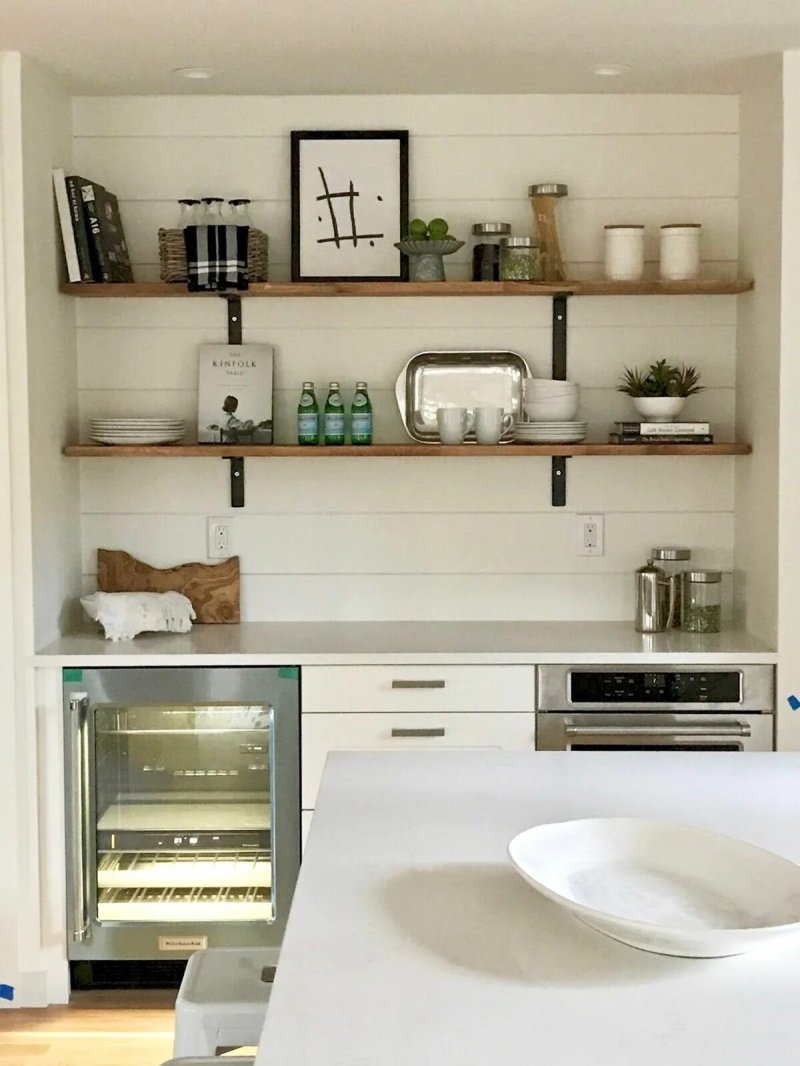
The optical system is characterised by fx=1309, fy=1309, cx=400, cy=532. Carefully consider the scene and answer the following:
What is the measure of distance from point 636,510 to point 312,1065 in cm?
295

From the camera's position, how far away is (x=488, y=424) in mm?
3654

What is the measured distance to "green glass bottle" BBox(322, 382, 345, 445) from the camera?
12.2ft

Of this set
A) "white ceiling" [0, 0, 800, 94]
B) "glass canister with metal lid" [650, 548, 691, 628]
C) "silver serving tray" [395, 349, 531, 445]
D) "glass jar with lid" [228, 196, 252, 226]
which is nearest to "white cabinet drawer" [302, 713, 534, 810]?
"glass canister with metal lid" [650, 548, 691, 628]

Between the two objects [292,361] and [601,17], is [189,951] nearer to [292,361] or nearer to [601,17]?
[292,361]

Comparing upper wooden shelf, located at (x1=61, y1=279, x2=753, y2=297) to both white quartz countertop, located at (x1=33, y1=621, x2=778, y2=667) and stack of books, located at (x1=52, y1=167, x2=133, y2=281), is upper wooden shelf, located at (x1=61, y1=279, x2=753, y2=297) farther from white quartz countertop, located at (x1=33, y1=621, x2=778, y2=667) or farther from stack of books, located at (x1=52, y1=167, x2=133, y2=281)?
white quartz countertop, located at (x1=33, y1=621, x2=778, y2=667)

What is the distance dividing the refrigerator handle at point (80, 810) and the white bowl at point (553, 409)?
57.8 inches

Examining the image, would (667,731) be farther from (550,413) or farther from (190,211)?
(190,211)

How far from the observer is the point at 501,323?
12.8ft

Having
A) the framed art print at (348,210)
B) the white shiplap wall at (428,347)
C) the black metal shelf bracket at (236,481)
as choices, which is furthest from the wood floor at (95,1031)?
the framed art print at (348,210)

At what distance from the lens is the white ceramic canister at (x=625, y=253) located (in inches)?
146

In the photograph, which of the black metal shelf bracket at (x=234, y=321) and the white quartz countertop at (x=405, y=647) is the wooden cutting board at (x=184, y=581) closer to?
the white quartz countertop at (x=405, y=647)

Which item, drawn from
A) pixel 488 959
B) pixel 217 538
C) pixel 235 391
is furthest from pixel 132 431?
pixel 488 959

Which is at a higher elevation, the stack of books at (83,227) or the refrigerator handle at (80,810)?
the stack of books at (83,227)

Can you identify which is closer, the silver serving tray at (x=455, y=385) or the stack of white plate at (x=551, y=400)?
the stack of white plate at (x=551, y=400)
